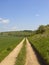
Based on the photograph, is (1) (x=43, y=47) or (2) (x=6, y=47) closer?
(1) (x=43, y=47)

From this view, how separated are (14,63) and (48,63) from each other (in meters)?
2.82

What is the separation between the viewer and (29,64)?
17.8m

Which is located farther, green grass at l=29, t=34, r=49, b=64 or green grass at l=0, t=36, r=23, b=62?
green grass at l=0, t=36, r=23, b=62

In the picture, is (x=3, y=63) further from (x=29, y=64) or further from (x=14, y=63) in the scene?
(x=29, y=64)

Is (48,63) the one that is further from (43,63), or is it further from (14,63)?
(14,63)

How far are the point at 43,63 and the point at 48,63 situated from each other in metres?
0.80

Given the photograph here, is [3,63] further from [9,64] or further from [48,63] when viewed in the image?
[48,63]

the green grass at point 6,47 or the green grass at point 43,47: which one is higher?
the green grass at point 43,47

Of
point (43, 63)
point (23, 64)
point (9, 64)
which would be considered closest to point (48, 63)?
point (43, 63)

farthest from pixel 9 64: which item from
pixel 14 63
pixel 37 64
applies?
pixel 37 64

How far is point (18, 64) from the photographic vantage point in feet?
57.1

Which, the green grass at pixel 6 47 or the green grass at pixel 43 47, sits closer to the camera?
the green grass at pixel 43 47

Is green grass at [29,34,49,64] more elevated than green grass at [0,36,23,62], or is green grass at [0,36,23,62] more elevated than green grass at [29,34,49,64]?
green grass at [29,34,49,64]

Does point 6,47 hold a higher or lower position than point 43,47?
lower
